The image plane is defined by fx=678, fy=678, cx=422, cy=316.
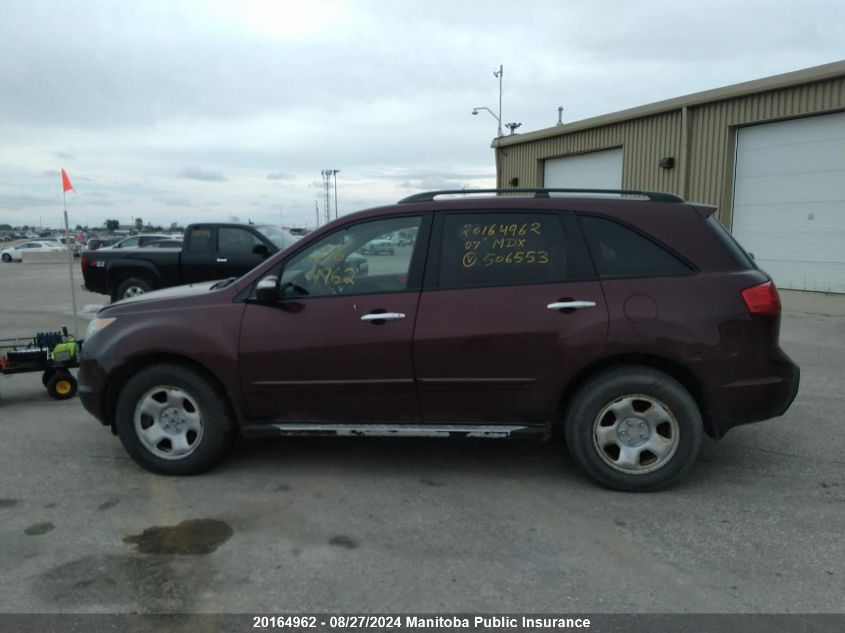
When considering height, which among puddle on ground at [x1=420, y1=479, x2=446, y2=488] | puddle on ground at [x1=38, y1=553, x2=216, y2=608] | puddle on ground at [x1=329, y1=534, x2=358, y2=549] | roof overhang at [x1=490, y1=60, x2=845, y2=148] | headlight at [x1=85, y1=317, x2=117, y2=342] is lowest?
puddle on ground at [x1=38, y1=553, x2=216, y2=608]

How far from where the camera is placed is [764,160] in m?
15.7

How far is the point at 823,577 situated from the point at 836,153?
549 inches

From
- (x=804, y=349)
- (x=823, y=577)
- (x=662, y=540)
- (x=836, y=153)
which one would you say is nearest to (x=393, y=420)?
(x=662, y=540)

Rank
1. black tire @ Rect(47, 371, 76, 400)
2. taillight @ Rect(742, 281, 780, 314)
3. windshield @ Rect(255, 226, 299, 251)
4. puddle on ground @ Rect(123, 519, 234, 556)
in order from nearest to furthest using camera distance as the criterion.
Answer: puddle on ground @ Rect(123, 519, 234, 556), taillight @ Rect(742, 281, 780, 314), black tire @ Rect(47, 371, 76, 400), windshield @ Rect(255, 226, 299, 251)

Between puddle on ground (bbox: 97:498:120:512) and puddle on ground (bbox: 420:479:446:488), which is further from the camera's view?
puddle on ground (bbox: 420:479:446:488)

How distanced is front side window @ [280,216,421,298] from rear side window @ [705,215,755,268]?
1781mm

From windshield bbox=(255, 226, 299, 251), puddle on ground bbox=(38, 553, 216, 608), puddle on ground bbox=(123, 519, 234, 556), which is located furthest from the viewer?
windshield bbox=(255, 226, 299, 251)

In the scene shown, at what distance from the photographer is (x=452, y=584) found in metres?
3.05

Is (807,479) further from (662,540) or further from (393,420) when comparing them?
(393,420)

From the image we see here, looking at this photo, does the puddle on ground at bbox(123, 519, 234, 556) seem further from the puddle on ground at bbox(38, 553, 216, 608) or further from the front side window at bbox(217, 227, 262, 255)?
the front side window at bbox(217, 227, 262, 255)

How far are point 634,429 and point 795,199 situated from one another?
13.7m

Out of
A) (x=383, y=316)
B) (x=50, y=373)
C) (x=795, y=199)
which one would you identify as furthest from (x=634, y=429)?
(x=795, y=199)

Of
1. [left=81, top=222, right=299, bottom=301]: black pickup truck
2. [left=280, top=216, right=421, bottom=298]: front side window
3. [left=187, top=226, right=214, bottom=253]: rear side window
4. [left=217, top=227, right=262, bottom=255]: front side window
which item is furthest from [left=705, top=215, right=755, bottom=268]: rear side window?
[left=187, top=226, right=214, bottom=253]: rear side window

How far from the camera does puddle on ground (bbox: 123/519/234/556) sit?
341 centimetres
